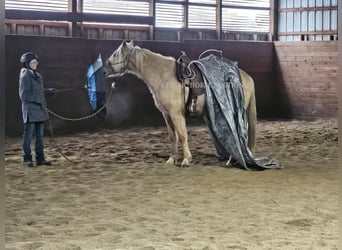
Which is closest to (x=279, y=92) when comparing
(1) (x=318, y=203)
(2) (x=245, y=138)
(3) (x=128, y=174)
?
(2) (x=245, y=138)

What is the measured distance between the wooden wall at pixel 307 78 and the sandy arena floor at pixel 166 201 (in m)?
4.40

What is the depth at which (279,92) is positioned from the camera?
39.2 feet

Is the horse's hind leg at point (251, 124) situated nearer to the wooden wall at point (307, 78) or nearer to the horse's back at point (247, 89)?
the horse's back at point (247, 89)

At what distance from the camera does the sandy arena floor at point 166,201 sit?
3.08m

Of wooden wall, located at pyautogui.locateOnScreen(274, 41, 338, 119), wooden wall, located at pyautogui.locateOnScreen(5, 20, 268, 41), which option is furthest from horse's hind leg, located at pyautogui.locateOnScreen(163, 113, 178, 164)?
wooden wall, located at pyautogui.locateOnScreen(274, 41, 338, 119)

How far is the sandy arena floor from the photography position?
3076 mm

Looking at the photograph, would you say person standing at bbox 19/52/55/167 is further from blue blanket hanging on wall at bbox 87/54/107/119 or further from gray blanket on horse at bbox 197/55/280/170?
gray blanket on horse at bbox 197/55/280/170

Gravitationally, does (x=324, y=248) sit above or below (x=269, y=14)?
below

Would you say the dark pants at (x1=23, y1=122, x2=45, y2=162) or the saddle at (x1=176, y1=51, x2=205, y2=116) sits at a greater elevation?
the saddle at (x1=176, y1=51, x2=205, y2=116)

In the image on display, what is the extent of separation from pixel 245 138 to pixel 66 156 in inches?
87.2

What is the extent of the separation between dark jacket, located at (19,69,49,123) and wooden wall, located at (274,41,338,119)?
7.31 m

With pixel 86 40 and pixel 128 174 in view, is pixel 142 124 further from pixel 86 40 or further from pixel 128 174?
pixel 128 174

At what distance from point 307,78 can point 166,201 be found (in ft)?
26.9

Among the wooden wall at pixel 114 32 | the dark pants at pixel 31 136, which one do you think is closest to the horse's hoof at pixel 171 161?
the dark pants at pixel 31 136
